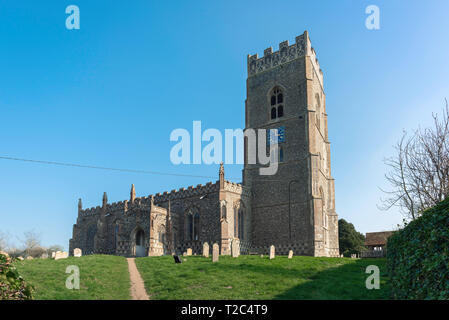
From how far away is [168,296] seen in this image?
11539mm

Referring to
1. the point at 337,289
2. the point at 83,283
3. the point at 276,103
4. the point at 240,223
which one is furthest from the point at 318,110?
the point at 83,283

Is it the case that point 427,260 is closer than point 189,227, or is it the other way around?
point 427,260

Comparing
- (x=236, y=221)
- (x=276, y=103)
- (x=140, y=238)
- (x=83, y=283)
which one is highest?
(x=276, y=103)

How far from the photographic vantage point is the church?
99.5 ft

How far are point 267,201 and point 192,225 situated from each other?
21.6 ft

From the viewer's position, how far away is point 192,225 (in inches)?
1268

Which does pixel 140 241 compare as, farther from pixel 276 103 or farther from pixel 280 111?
pixel 276 103

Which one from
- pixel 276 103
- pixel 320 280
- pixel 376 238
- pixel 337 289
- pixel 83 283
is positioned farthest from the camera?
pixel 376 238

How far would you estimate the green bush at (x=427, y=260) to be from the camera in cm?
689

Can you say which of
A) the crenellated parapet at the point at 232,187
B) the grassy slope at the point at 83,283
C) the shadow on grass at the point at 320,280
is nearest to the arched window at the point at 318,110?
the crenellated parapet at the point at 232,187

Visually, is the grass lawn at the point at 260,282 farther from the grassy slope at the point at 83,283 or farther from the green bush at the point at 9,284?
the green bush at the point at 9,284

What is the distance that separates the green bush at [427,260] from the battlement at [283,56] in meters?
28.1

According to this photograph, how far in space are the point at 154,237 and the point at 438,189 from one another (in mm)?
20971
